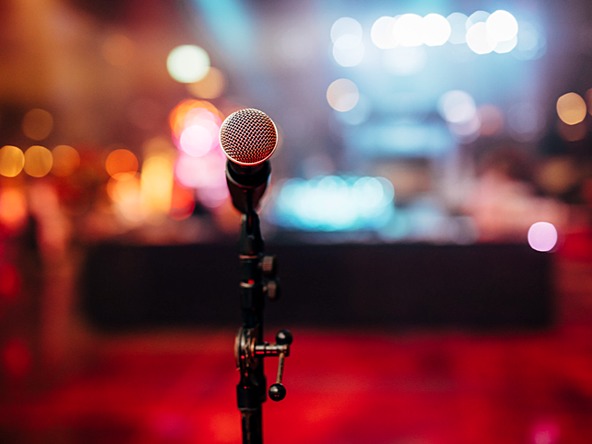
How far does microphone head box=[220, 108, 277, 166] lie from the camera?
1.46 metres

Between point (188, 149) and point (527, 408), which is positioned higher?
point (188, 149)

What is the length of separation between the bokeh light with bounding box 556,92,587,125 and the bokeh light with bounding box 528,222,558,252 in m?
2.71

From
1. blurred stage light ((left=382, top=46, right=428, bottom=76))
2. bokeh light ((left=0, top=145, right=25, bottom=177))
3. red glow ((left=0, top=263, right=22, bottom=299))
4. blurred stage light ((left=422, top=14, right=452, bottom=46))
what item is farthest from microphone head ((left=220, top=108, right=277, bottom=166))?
bokeh light ((left=0, top=145, right=25, bottom=177))

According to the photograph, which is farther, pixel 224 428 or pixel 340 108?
pixel 340 108

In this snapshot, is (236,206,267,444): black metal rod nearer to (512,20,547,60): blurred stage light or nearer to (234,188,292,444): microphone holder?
(234,188,292,444): microphone holder

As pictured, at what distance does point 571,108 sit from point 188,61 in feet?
17.6

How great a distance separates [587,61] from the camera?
7.25 m

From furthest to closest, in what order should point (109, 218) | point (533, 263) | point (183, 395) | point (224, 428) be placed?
point (109, 218) → point (533, 263) → point (183, 395) → point (224, 428)

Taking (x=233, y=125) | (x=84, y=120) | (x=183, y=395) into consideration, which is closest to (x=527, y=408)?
(x=183, y=395)

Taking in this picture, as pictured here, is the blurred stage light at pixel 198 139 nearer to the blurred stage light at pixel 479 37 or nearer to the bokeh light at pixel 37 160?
the blurred stage light at pixel 479 37

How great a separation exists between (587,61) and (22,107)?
357 inches

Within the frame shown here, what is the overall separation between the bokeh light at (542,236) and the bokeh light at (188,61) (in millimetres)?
4732

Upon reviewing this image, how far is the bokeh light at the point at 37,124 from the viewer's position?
10.9m

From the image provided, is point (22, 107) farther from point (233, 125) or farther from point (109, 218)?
point (233, 125)
